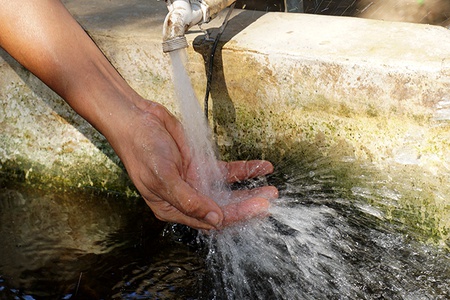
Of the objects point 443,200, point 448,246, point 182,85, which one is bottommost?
point 448,246

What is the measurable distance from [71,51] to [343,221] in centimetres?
149

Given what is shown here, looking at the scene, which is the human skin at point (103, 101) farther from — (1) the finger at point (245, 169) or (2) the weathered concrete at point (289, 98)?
(2) the weathered concrete at point (289, 98)

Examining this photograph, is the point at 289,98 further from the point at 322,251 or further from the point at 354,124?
the point at 322,251

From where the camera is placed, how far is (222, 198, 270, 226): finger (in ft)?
9.81

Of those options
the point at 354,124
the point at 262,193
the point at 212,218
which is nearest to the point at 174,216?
the point at 212,218

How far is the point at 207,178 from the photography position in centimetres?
319

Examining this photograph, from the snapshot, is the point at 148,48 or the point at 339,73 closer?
the point at 339,73

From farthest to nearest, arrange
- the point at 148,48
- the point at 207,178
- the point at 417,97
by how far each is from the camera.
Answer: the point at 148,48 → the point at 207,178 → the point at 417,97

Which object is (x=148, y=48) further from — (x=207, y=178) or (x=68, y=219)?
(x=68, y=219)

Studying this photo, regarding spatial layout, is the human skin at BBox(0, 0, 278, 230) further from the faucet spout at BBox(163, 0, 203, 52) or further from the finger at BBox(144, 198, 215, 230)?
the faucet spout at BBox(163, 0, 203, 52)

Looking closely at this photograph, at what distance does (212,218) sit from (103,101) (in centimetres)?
71

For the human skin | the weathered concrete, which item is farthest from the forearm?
the weathered concrete

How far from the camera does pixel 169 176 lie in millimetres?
2744

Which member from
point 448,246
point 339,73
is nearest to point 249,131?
point 339,73
